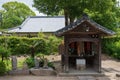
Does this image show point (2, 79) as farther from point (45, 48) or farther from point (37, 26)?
point (37, 26)

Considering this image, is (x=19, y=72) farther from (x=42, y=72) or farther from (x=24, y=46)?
(x=24, y=46)

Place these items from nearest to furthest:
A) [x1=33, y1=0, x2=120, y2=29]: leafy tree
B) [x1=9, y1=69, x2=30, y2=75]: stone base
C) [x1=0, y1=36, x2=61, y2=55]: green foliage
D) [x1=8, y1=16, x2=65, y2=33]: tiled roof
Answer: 1. [x1=9, y1=69, x2=30, y2=75]: stone base
2. [x1=33, y1=0, x2=120, y2=29]: leafy tree
3. [x1=0, y1=36, x2=61, y2=55]: green foliage
4. [x1=8, y1=16, x2=65, y2=33]: tiled roof

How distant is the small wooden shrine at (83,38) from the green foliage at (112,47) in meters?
7.00

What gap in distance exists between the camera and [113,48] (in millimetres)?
24625

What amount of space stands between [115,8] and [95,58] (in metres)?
12.3

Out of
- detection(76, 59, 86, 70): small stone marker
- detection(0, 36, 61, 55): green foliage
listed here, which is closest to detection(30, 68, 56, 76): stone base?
detection(76, 59, 86, 70): small stone marker

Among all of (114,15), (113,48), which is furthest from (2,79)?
(114,15)

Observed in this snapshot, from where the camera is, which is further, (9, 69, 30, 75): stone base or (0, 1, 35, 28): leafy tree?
(0, 1, 35, 28): leafy tree

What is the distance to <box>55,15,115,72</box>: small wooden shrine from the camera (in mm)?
15234

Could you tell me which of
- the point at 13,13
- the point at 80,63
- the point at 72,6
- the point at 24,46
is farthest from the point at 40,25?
the point at 80,63

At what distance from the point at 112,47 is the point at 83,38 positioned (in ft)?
33.2

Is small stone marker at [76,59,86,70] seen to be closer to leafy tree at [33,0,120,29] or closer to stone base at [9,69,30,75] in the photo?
stone base at [9,69,30,75]

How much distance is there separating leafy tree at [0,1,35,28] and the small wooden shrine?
37173mm

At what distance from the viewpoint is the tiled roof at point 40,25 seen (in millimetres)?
37409
